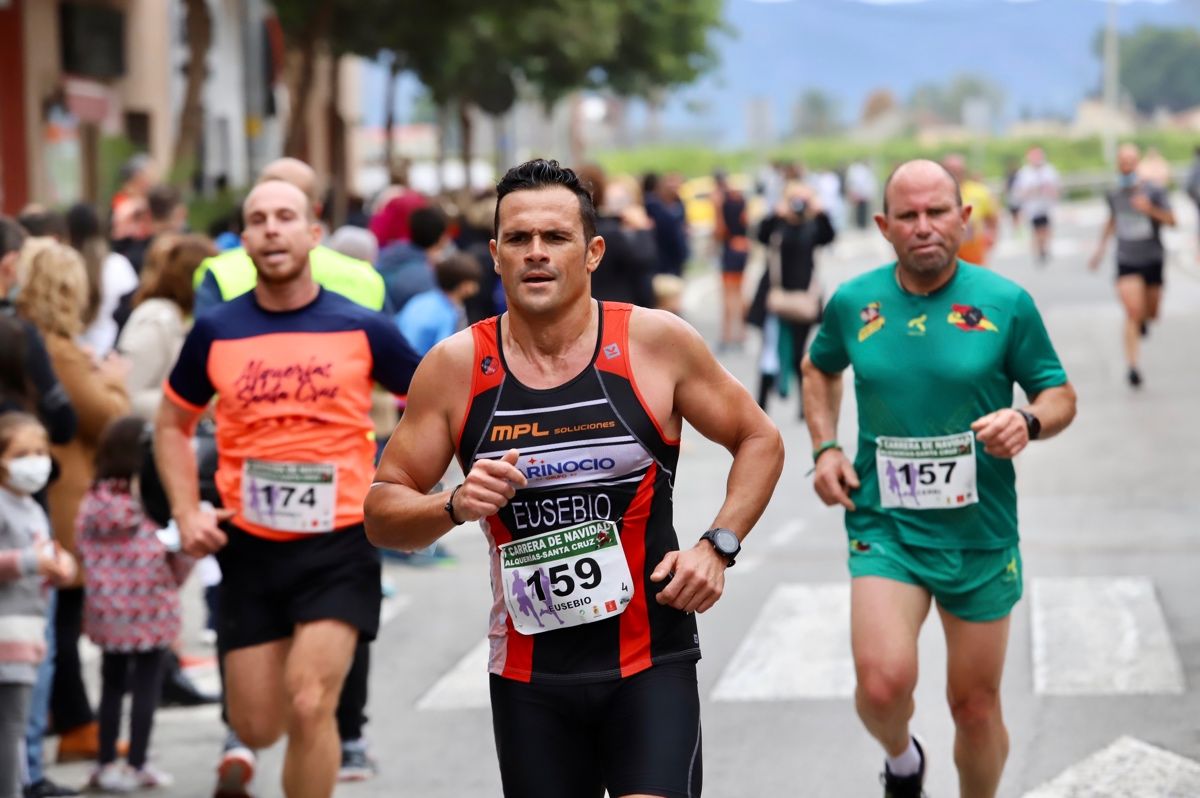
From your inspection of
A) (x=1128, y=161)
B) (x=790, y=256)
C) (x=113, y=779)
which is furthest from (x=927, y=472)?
(x=1128, y=161)

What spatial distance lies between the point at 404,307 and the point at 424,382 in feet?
26.7

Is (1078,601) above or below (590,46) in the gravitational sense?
below

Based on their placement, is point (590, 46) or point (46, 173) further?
point (590, 46)

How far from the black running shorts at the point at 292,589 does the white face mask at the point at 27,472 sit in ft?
2.79

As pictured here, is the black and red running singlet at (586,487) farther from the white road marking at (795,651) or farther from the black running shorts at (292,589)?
the white road marking at (795,651)

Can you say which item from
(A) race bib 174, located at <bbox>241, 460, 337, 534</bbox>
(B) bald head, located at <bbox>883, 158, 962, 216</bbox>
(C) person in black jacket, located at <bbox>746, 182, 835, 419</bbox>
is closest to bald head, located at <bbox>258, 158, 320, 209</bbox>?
(A) race bib 174, located at <bbox>241, 460, 337, 534</bbox>

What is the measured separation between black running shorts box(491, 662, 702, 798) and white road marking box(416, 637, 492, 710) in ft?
13.2

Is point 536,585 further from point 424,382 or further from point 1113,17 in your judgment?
point 1113,17

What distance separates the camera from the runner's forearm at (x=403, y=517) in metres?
4.69

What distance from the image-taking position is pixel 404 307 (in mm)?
12945

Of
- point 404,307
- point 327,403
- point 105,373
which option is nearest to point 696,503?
point 404,307

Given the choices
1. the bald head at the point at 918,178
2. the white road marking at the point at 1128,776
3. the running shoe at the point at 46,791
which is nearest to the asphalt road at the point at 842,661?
the white road marking at the point at 1128,776

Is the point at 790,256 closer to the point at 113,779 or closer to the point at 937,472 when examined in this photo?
the point at 113,779

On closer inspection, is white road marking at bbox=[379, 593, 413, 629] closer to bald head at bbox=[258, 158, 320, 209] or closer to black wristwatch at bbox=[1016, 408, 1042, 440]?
bald head at bbox=[258, 158, 320, 209]
